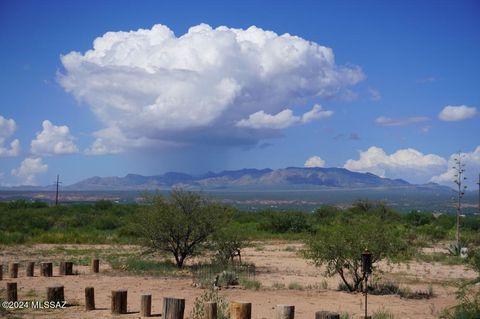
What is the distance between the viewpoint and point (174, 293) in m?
16.1

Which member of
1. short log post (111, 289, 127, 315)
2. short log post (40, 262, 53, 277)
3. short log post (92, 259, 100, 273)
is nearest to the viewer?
short log post (111, 289, 127, 315)

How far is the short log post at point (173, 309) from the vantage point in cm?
1123

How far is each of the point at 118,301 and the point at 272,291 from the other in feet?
18.7

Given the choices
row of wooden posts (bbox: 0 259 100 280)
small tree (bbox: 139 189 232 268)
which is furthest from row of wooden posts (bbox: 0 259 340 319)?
small tree (bbox: 139 189 232 268)

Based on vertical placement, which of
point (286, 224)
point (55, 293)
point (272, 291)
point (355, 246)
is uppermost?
→ point (355, 246)

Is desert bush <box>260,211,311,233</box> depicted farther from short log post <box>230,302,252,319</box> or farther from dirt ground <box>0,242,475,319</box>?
short log post <box>230,302,252,319</box>

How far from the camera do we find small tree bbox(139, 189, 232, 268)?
2205cm

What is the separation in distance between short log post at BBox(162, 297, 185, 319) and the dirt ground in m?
1.49

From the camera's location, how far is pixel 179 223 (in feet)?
72.2

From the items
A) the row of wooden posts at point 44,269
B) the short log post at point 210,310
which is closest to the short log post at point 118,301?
the short log post at point 210,310

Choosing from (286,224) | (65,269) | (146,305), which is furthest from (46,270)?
(286,224)

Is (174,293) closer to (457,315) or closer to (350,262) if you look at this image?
(350,262)

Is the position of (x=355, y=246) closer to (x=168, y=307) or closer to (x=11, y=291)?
(x=168, y=307)

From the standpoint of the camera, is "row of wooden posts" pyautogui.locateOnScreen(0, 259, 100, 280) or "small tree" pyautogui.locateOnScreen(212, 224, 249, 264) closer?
"row of wooden posts" pyautogui.locateOnScreen(0, 259, 100, 280)
